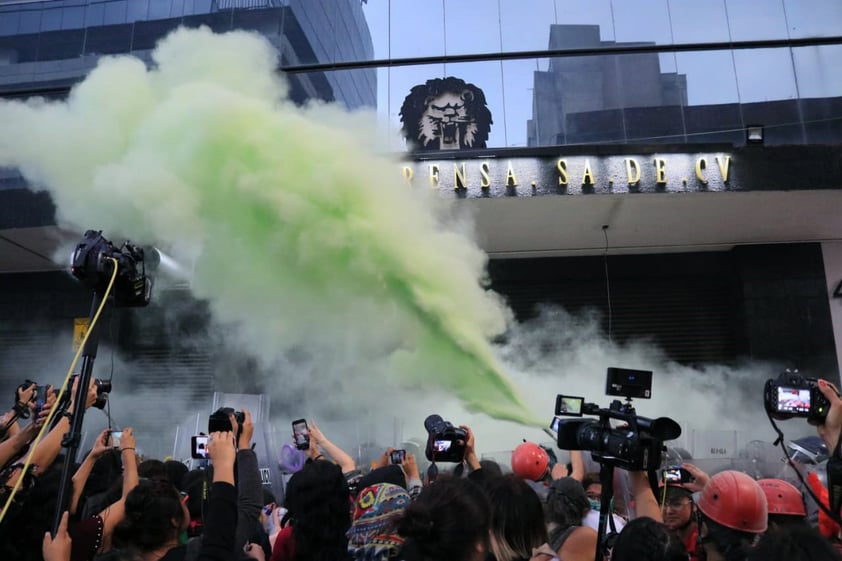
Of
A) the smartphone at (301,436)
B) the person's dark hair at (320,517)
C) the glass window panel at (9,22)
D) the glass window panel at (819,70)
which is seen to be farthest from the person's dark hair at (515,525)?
the glass window panel at (9,22)

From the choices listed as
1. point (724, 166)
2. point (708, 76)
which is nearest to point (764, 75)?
point (708, 76)

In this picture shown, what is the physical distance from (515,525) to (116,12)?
36.1ft

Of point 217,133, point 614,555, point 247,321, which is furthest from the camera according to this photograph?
point 247,321

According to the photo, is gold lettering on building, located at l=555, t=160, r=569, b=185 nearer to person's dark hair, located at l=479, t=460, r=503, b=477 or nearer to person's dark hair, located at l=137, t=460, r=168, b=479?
person's dark hair, located at l=479, t=460, r=503, b=477

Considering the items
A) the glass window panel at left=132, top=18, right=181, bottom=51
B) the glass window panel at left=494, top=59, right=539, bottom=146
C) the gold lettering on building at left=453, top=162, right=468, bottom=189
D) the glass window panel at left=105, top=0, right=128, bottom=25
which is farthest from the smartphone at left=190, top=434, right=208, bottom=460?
the glass window panel at left=105, top=0, right=128, bottom=25

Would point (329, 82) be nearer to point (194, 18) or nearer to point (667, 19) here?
point (194, 18)

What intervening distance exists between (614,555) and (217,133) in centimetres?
Result: 574

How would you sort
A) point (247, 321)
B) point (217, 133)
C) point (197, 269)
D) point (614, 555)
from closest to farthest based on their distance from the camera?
point (614, 555)
point (217, 133)
point (197, 269)
point (247, 321)

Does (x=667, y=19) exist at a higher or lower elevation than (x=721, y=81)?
higher

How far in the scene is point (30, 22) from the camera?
424 inches

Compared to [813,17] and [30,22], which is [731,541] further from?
[30,22]

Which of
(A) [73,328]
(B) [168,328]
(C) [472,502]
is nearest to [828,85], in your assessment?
(C) [472,502]

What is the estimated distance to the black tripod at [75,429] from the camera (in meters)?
2.60

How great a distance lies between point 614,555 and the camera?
2.23 m
